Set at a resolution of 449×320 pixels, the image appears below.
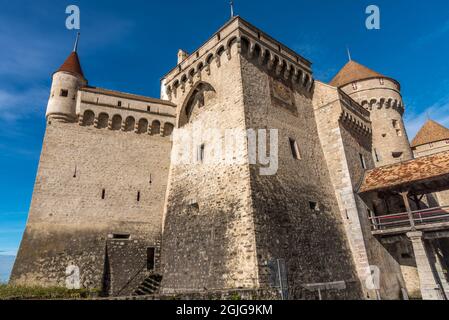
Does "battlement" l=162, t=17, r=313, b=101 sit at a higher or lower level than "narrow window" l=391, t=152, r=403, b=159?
higher

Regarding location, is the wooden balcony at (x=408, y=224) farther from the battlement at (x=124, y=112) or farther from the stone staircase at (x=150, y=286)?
the battlement at (x=124, y=112)

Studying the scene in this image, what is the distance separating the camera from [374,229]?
1457 centimetres

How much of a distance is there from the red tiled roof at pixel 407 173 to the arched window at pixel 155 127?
1137cm

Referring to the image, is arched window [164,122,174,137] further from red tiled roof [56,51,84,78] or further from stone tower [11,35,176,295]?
red tiled roof [56,51,84,78]

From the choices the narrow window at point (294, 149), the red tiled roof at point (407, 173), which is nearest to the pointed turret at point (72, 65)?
the narrow window at point (294, 149)

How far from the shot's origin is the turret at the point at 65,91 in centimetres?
1418

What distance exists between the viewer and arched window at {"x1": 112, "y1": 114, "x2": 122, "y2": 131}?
15.3m

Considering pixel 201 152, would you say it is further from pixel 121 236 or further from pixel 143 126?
pixel 121 236

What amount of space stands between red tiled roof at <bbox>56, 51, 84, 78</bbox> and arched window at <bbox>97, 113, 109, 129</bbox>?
2.62 m

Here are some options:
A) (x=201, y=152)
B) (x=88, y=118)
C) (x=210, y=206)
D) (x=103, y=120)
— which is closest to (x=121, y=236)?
(x=210, y=206)

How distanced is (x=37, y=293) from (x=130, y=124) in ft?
28.8

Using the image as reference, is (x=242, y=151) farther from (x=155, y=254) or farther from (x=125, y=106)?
(x=125, y=106)

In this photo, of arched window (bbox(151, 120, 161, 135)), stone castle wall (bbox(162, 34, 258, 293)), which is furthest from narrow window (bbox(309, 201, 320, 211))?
arched window (bbox(151, 120, 161, 135))

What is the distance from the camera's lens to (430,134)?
985 inches
